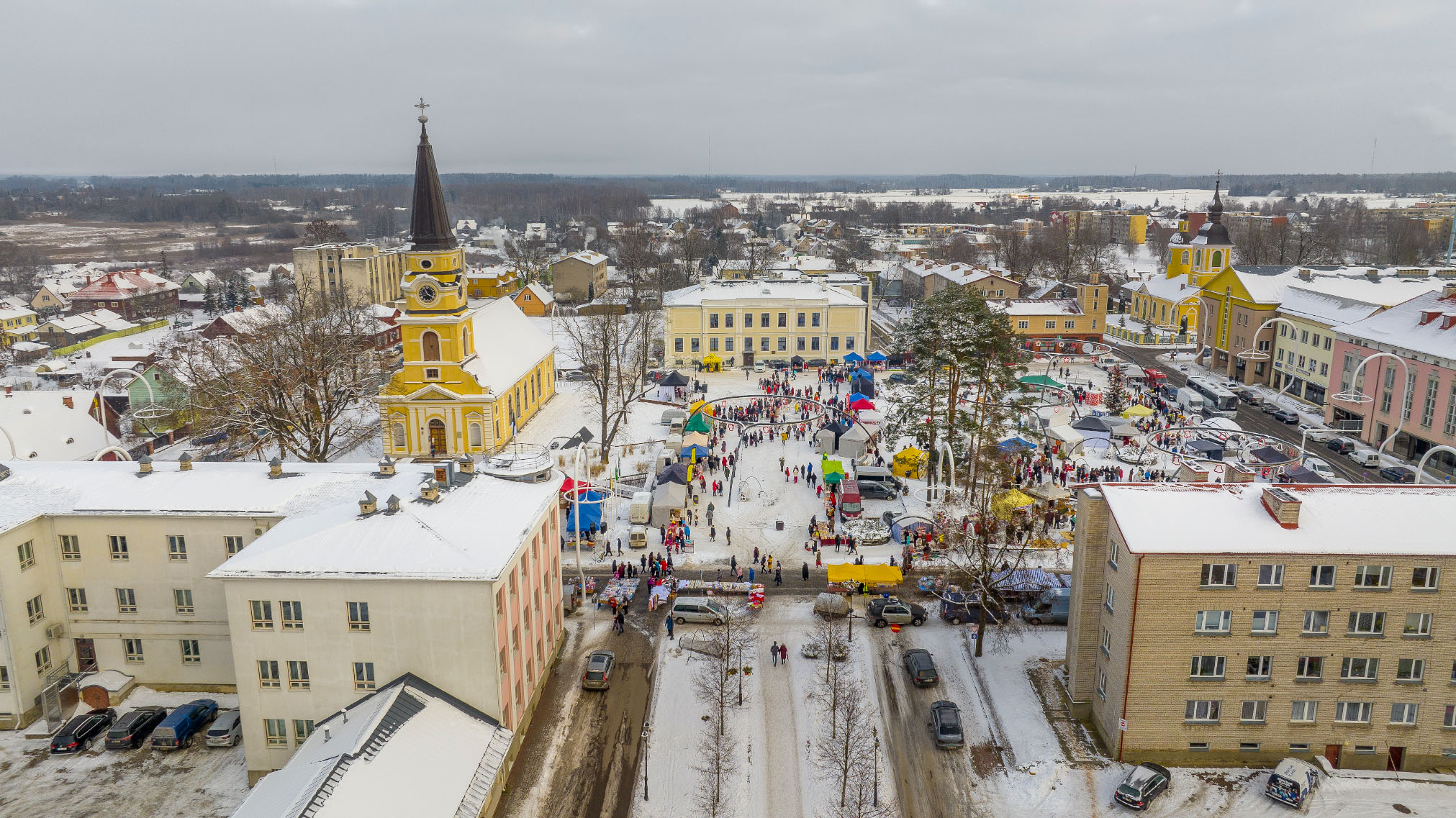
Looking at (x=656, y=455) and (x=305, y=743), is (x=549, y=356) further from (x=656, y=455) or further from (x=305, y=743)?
(x=305, y=743)

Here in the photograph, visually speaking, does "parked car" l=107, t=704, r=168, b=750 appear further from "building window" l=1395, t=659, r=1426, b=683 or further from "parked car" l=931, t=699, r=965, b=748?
"building window" l=1395, t=659, r=1426, b=683

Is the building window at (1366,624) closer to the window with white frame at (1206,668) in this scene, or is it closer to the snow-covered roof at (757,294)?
the window with white frame at (1206,668)

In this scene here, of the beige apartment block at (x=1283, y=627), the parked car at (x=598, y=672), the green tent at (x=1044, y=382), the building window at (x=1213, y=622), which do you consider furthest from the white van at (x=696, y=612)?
the green tent at (x=1044, y=382)

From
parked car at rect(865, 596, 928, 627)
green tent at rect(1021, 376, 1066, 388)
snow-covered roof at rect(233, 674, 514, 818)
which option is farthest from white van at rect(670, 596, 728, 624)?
green tent at rect(1021, 376, 1066, 388)

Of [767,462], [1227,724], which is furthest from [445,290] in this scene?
[1227,724]

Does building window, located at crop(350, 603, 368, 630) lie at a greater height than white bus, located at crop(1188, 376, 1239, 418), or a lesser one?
greater
